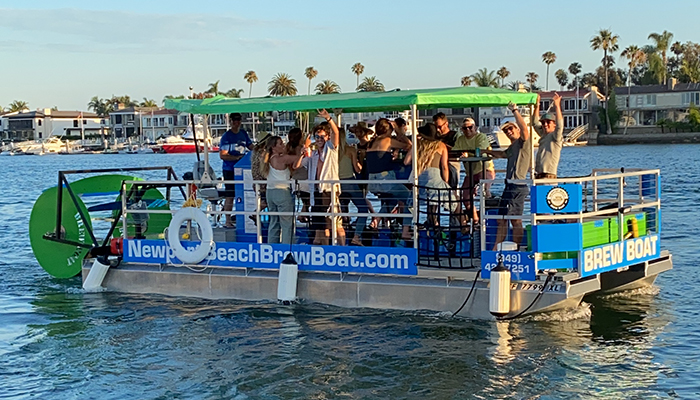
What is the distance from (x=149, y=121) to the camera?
14562cm

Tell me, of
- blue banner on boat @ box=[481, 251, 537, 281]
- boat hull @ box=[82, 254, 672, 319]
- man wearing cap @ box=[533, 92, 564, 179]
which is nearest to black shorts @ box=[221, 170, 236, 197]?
boat hull @ box=[82, 254, 672, 319]

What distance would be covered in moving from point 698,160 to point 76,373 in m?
58.9

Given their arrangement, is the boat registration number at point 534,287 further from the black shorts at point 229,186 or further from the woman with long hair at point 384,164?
the black shorts at point 229,186

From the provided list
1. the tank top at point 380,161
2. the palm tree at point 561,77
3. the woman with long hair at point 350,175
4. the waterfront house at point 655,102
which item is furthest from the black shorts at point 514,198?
the palm tree at point 561,77

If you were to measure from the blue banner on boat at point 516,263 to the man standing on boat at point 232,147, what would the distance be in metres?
4.71

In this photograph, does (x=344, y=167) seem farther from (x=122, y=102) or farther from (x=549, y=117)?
(x=122, y=102)

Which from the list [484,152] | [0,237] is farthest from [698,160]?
[484,152]

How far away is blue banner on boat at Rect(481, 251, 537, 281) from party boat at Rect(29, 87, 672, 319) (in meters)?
0.01

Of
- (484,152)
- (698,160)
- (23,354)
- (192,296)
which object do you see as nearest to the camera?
(23,354)

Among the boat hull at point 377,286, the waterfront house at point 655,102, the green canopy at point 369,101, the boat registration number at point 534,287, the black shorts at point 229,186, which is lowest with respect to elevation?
the boat hull at point 377,286

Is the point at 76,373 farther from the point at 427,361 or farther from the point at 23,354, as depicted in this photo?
the point at 427,361

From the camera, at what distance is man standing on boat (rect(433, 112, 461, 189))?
11953 millimetres

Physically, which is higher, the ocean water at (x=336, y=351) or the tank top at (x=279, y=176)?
the tank top at (x=279, y=176)

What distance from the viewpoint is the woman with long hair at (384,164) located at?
11320mm
